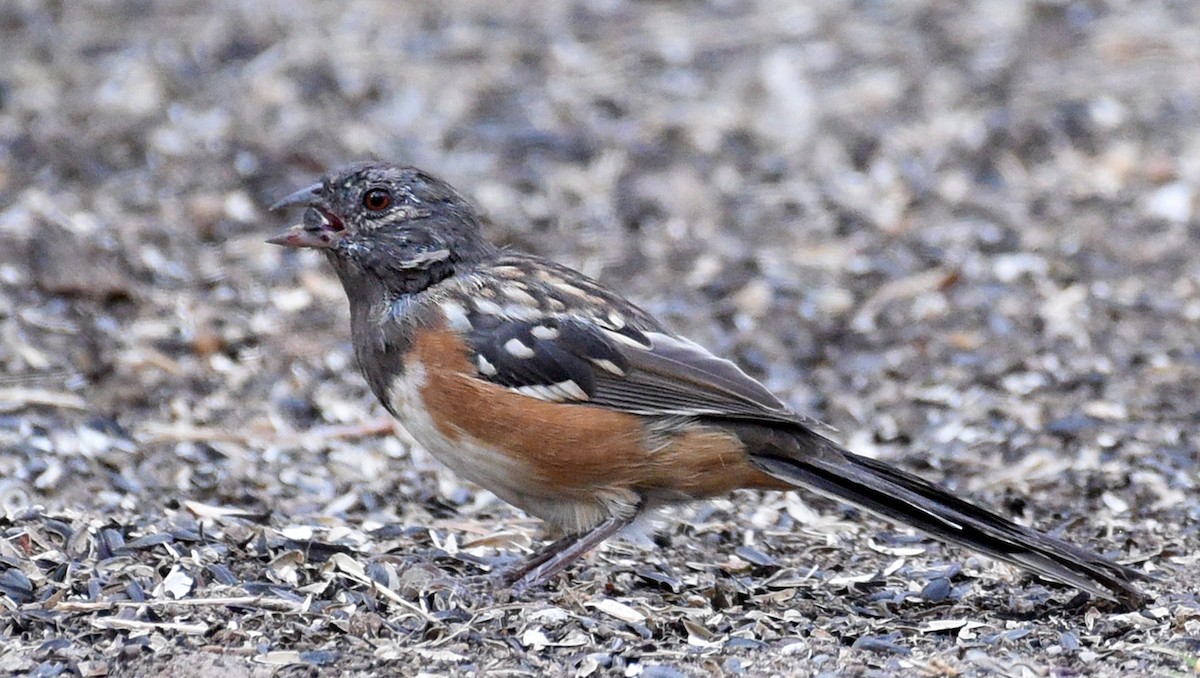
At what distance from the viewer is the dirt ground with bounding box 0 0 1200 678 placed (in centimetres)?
414

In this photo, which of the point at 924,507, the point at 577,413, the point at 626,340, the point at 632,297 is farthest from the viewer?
the point at 632,297

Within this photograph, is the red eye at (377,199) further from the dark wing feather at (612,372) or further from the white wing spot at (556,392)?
the white wing spot at (556,392)

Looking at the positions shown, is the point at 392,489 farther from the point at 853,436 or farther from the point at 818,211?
the point at 818,211

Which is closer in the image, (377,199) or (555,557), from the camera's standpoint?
(555,557)

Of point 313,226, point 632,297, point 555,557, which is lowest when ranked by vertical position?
point 555,557

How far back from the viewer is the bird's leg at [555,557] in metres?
4.42

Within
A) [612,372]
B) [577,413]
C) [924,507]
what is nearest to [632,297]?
[612,372]

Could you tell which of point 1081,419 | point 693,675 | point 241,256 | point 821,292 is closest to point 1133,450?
point 1081,419

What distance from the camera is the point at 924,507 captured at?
169 inches

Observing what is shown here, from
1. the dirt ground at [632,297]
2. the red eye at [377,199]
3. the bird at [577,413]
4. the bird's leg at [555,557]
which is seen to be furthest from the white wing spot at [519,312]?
the dirt ground at [632,297]

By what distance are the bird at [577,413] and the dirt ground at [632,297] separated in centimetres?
24

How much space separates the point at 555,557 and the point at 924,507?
0.99 m

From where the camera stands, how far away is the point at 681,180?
783 centimetres

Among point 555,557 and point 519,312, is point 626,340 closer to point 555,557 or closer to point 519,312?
point 519,312
